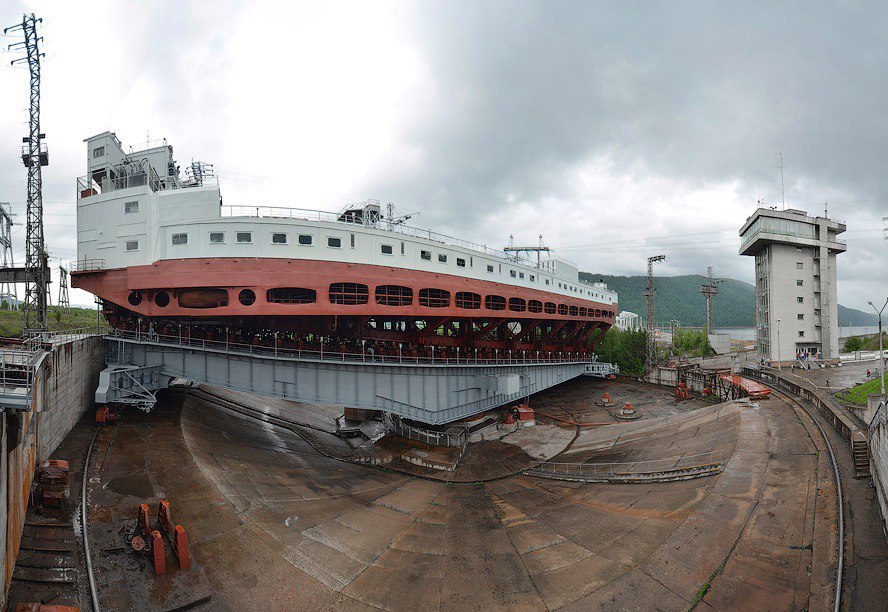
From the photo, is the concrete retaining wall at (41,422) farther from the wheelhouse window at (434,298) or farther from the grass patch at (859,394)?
the grass patch at (859,394)

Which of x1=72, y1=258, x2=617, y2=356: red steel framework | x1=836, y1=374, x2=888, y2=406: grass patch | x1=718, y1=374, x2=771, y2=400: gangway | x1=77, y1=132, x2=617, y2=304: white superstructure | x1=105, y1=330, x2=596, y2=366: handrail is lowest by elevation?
x1=718, y1=374, x2=771, y2=400: gangway

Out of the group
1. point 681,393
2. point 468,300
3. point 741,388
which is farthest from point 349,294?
point 681,393

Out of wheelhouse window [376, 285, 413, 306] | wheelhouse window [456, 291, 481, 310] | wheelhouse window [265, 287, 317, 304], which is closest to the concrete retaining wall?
wheelhouse window [265, 287, 317, 304]

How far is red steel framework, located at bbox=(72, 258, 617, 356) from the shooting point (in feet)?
70.0

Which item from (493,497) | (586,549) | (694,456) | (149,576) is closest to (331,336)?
(493,497)

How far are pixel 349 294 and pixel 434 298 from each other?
593 cm

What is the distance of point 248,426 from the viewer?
90.7 feet

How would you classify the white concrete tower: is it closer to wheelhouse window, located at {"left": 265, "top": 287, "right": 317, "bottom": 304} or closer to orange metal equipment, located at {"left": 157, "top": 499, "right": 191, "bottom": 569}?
wheelhouse window, located at {"left": 265, "top": 287, "right": 317, "bottom": 304}

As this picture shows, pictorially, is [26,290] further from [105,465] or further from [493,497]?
Answer: [493,497]

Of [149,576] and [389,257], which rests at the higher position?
[389,257]

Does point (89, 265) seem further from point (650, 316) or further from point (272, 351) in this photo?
point (650, 316)

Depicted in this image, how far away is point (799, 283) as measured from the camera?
49094 mm

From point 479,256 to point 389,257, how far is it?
8254 millimetres

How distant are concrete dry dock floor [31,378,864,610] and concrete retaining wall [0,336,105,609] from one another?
2.01 metres
